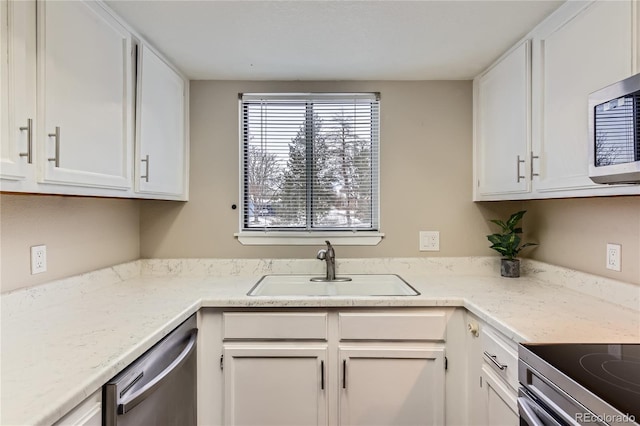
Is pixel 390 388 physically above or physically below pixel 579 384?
below

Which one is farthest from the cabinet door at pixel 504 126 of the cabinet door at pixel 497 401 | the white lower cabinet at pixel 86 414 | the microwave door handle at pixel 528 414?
the white lower cabinet at pixel 86 414

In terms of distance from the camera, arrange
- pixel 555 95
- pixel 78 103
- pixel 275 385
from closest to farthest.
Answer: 1. pixel 78 103
2. pixel 555 95
3. pixel 275 385

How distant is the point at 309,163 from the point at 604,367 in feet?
5.71

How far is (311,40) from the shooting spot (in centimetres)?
165

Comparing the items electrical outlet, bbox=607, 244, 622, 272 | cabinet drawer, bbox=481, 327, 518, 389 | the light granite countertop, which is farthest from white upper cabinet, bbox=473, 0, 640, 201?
cabinet drawer, bbox=481, 327, 518, 389

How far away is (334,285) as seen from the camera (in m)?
2.04

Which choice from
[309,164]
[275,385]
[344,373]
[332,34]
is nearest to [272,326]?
[275,385]

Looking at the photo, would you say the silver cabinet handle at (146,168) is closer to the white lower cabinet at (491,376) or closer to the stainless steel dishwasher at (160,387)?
the stainless steel dishwasher at (160,387)

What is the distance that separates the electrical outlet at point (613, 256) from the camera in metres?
1.45

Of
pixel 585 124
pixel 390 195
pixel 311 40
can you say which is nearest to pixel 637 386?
pixel 585 124

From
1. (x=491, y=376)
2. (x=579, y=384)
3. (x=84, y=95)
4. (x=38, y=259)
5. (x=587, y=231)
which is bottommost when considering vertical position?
(x=491, y=376)

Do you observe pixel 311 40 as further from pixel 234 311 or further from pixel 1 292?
pixel 1 292

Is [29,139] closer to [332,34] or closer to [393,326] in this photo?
[332,34]

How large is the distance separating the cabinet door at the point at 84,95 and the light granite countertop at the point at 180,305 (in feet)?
1.71
